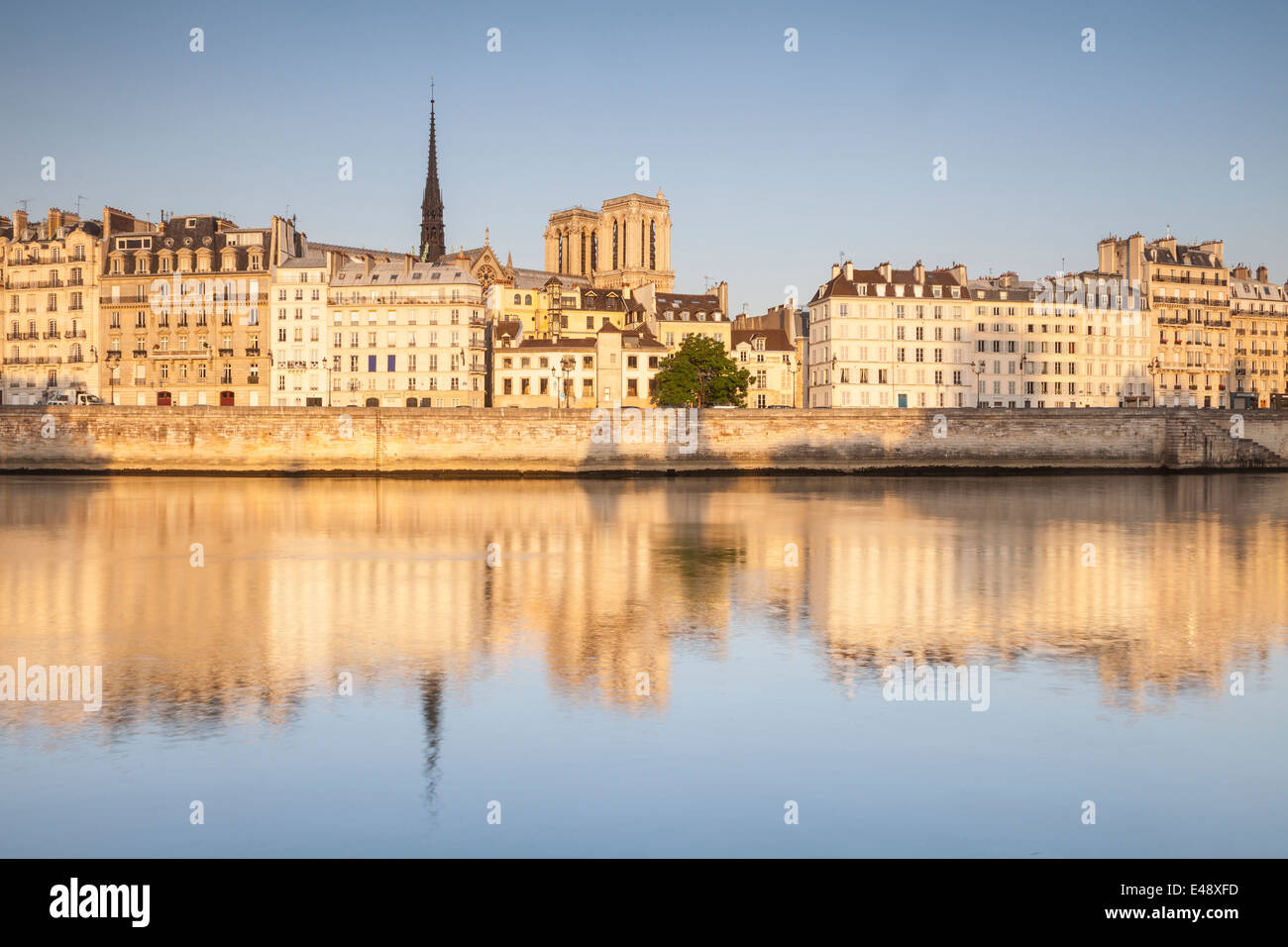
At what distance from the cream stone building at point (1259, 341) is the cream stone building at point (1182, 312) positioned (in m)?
3.13

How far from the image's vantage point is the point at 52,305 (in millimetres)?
80250

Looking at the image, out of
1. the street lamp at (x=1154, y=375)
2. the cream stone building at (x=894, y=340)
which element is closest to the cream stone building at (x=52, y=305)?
the cream stone building at (x=894, y=340)

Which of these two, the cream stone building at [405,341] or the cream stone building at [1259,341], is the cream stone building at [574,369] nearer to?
the cream stone building at [405,341]

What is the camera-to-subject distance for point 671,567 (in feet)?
72.6

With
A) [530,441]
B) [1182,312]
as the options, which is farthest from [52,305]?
[1182,312]

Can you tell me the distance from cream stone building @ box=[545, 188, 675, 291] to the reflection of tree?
112 metres

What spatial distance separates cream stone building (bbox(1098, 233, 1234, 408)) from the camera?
90500mm

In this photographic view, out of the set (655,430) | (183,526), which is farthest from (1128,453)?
(183,526)

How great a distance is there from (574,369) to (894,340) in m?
23.8

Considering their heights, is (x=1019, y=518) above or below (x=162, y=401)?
below

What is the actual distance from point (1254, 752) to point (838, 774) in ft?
12.6

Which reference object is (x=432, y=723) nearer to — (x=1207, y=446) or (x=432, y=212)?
(x=1207, y=446)
